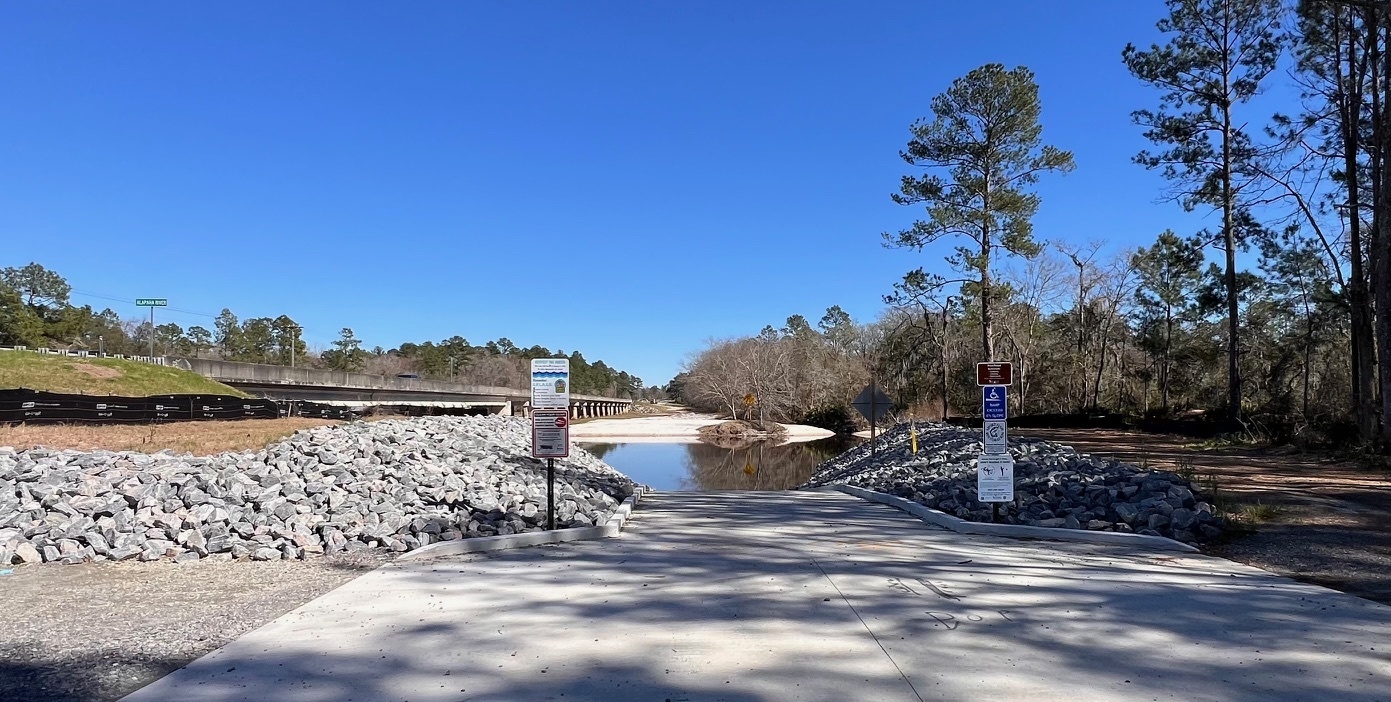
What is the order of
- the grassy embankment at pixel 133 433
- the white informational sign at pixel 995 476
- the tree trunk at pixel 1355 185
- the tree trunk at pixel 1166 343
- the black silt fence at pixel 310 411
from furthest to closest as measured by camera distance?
the tree trunk at pixel 1166 343
the black silt fence at pixel 310 411
the tree trunk at pixel 1355 185
the grassy embankment at pixel 133 433
the white informational sign at pixel 995 476

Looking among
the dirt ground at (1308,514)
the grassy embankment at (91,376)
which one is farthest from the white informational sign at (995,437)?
the grassy embankment at (91,376)

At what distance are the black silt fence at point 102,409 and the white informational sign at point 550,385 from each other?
1260 centimetres

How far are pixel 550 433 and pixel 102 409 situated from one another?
1416 centimetres

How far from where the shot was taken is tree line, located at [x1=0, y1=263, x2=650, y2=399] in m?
65.2

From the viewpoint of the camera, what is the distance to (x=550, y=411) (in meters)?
8.96

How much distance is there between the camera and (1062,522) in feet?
30.9

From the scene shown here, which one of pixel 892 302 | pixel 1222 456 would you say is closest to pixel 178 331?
pixel 892 302

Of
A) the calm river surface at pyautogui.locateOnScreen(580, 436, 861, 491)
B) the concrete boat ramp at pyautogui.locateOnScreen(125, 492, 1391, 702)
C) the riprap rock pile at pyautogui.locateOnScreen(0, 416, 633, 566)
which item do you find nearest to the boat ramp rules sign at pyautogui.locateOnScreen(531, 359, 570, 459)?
the riprap rock pile at pyautogui.locateOnScreen(0, 416, 633, 566)

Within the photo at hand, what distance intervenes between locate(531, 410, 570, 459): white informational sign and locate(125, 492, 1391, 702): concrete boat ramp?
1.52 metres

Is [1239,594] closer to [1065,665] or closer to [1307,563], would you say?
[1307,563]

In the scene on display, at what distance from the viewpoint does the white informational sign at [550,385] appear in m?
8.88

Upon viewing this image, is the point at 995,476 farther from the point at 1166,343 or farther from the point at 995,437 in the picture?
the point at 1166,343

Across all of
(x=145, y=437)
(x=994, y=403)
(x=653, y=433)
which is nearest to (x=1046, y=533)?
(x=994, y=403)

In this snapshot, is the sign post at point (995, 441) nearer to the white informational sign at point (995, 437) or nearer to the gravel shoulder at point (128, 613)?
the white informational sign at point (995, 437)
